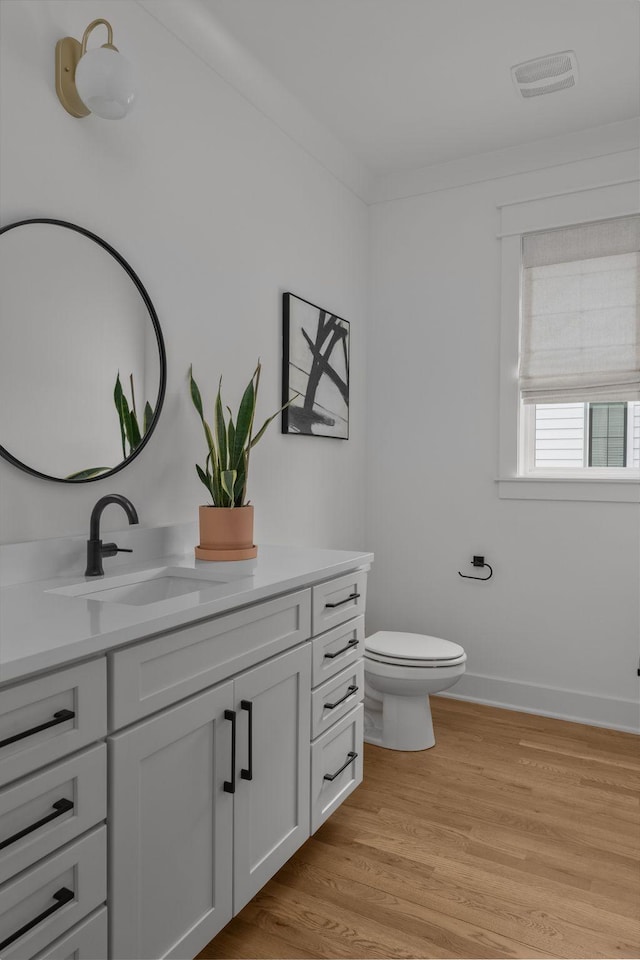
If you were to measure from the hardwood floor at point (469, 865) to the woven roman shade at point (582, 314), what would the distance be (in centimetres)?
155

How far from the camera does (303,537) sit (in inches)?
108

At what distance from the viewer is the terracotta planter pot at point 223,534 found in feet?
6.07

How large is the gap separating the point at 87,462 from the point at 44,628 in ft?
2.33

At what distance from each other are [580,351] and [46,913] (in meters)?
2.75

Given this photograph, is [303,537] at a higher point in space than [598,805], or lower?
higher

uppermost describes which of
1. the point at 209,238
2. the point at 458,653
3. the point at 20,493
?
the point at 209,238

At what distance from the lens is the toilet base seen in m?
2.52

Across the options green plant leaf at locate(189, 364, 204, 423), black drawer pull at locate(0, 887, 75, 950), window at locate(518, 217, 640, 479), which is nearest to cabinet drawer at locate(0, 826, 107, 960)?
black drawer pull at locate(0, 887, 75, 950)

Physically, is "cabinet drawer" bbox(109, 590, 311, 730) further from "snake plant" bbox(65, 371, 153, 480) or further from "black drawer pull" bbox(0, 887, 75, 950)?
"snake plant" bbox(65, 371, 153, 480)

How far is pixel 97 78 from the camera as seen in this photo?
147 centimetres

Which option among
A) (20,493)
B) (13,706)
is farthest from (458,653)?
(13,706)

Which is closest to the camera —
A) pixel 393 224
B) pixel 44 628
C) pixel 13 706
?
pixel 13 706

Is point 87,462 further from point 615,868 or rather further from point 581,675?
point 581,675

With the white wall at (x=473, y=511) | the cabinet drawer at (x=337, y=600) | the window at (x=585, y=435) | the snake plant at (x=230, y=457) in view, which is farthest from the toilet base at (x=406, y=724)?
the window at (x=585, y=435)
